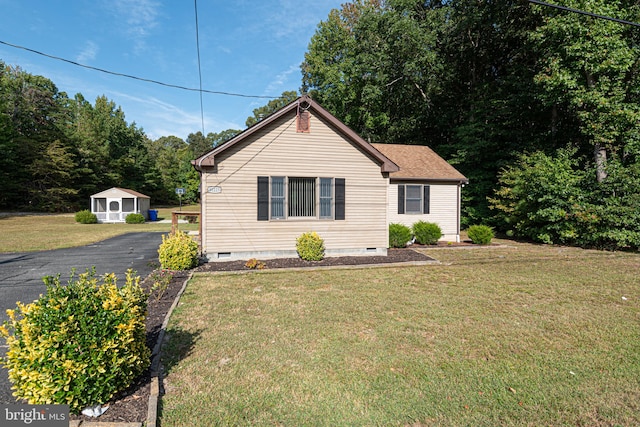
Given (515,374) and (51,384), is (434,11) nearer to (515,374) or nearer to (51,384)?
(515,374)

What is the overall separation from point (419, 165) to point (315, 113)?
7.43 meters

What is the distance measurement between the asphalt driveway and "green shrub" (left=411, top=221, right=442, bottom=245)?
418 inches

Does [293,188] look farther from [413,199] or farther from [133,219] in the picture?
[133,219]

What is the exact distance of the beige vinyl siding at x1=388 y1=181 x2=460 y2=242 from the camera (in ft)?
47.4

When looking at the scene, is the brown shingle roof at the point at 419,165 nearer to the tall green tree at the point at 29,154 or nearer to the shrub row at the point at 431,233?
the shrub row at the point at 431,233

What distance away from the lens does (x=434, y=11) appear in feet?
72.5

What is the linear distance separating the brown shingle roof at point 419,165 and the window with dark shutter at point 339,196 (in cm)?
437

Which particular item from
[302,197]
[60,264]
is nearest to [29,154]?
[60,264]

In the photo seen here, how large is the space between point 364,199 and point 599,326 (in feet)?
23.3

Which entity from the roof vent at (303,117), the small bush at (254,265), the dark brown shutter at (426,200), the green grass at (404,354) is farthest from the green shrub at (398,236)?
the small bush at (254,265)

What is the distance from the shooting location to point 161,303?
6094 mm

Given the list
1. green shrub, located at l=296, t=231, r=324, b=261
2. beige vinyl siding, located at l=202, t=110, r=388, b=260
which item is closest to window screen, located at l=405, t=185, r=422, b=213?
beige vinyl siding, located at l=202, t=110, r=388, b=260

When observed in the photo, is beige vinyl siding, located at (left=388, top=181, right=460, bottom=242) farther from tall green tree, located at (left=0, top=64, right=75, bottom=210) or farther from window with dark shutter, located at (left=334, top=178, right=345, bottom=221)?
tall green tree, located at (left=0, top=64, right=75, bottom=210)

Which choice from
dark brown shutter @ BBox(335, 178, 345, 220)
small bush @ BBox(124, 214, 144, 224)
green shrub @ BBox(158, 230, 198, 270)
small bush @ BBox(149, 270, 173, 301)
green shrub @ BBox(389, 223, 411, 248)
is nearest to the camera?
small bush @ BBox(149, 270, 173, 301)
